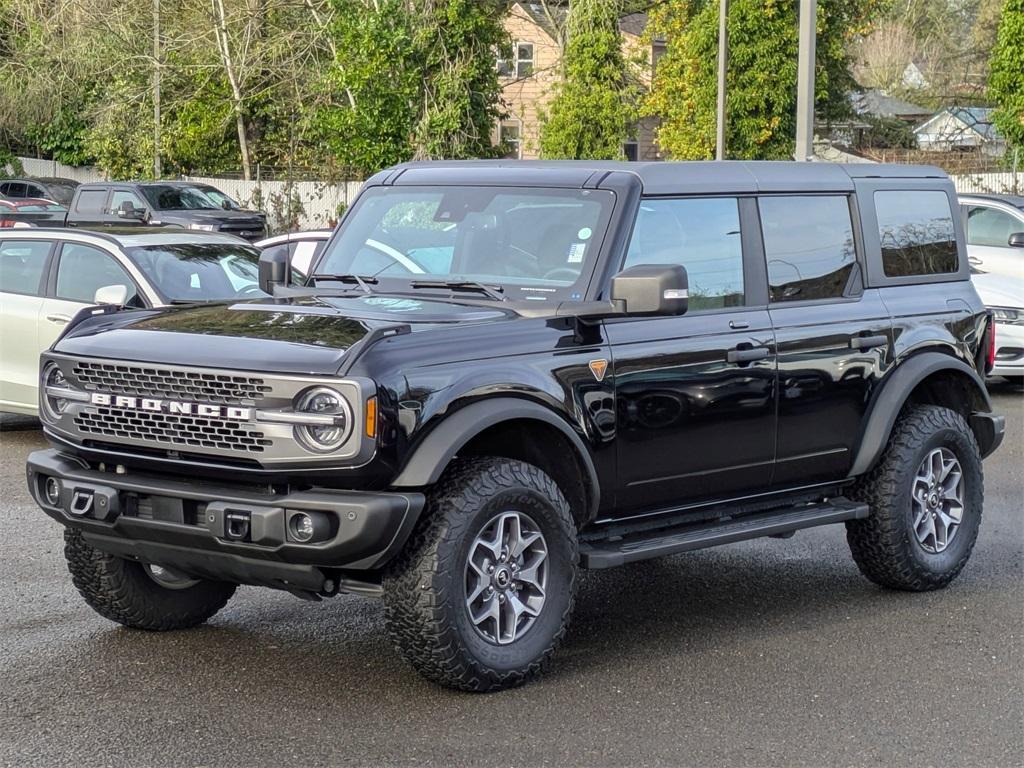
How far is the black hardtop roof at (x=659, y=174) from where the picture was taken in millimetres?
6621

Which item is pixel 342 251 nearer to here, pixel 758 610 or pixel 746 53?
pixel 758 610

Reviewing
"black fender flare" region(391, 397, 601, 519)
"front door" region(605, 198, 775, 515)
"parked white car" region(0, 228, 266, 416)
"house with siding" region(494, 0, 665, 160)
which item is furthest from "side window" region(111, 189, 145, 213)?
"black fender flare" region(391, 397, 601, 519)

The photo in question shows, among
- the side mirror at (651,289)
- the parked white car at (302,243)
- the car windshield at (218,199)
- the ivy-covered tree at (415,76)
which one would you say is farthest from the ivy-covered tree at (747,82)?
the side mirror at (651,289)

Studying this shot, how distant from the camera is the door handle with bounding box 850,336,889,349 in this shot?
7121mm

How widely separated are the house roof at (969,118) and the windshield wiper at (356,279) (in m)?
36.5

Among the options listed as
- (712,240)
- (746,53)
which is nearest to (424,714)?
(712,240)

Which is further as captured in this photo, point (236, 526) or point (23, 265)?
point (23, 265)

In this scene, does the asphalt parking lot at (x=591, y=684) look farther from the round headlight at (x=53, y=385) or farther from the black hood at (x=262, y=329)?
the black hood at (x=262, y=329)

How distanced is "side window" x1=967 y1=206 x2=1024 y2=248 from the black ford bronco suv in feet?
30.9

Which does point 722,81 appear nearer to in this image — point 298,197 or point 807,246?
point 298,197

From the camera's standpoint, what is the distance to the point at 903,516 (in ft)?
23.9

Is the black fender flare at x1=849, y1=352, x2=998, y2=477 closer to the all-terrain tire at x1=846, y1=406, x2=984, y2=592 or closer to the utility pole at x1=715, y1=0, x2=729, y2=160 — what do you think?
the all-terrain tire at x1=846, y1=406, x2=984, y2=592

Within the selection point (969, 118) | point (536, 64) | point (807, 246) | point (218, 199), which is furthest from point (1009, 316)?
point (536, 64)

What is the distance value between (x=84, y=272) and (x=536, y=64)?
2118 inches
